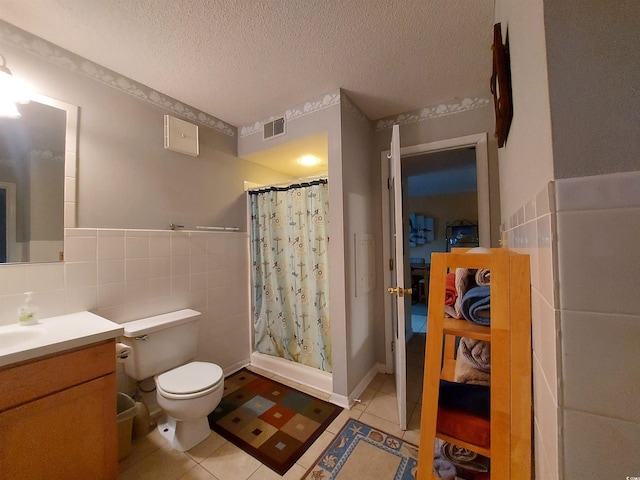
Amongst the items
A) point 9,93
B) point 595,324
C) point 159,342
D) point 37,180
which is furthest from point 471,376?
point 9,93

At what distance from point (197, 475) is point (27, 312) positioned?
3.87 feet

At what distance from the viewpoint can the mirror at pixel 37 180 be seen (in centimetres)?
120

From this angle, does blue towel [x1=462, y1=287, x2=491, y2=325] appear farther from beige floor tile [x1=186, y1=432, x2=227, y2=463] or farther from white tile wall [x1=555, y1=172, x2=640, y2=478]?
beige floor tile [x1=186, y1=432, x2=227, y2=463]

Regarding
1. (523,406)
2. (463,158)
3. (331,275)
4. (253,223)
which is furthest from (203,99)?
(463,158)

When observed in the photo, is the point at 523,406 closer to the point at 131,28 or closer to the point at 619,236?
the point at 619,236

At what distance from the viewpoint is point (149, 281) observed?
1667 mm

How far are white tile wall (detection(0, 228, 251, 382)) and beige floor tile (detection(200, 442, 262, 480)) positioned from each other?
78 cm

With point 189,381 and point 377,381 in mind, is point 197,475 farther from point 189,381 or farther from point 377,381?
point 377,381

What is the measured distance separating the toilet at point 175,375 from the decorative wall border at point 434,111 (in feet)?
7.46

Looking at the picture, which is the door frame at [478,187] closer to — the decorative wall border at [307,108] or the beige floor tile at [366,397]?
the beige floor tile at [366,397]

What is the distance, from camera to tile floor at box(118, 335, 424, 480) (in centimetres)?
123

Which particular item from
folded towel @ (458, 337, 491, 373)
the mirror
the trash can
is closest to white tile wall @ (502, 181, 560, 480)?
folded towel @ (458, 337, 491, 373)

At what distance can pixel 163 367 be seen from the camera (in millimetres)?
1537

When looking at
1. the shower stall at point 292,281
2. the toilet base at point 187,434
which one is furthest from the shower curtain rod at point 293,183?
the toilet base at point 187,434
